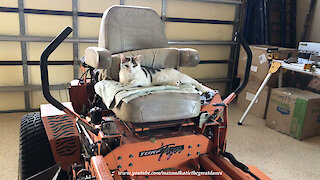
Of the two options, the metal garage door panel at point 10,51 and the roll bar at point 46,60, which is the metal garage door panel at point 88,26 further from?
the roll bar at point 46,60

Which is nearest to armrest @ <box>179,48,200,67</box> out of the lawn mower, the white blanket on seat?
the lawn mower

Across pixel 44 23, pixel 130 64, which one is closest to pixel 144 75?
pixel 130 64

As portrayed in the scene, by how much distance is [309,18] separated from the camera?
3826 millimetres

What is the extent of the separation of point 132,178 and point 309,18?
11.9ft

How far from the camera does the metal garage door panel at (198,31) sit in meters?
3.74

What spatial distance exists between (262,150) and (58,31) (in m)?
2.67

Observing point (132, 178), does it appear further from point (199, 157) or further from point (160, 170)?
point (199, 157)

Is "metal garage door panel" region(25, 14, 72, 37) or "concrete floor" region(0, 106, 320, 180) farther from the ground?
"metal garage door panel" region(25, 14, 72, 37)

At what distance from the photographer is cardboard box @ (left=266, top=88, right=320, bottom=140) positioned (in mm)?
2773

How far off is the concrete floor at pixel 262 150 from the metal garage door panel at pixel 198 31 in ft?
4.62

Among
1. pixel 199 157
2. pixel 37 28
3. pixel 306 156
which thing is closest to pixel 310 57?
pixel 306 156

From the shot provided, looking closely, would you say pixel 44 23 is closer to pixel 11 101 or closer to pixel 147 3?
pixel 11 101

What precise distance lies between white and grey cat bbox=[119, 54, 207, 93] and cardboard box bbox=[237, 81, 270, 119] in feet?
5.85

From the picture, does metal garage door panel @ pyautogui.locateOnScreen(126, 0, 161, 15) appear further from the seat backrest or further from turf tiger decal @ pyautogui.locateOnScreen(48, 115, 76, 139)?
turf tiger decal @ pyautogui.locateOnScreen(48, 115, 76, 139)
